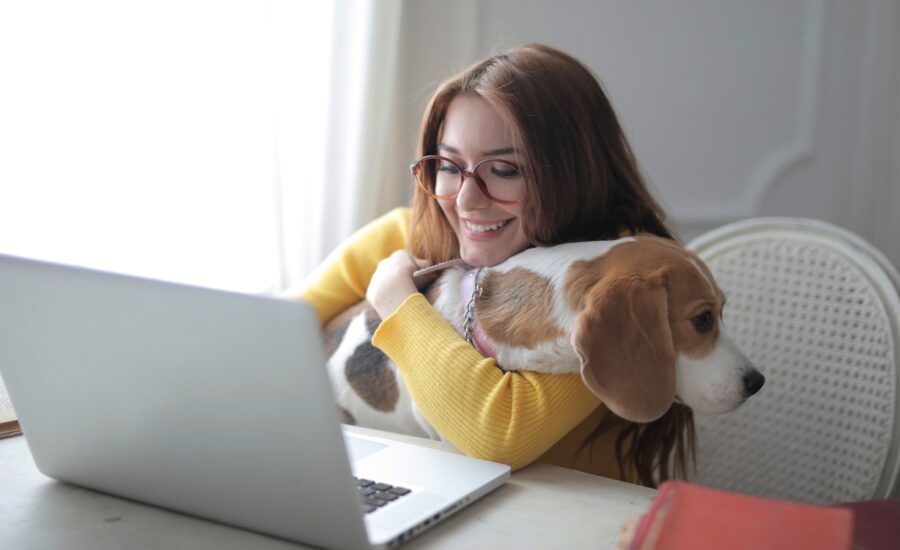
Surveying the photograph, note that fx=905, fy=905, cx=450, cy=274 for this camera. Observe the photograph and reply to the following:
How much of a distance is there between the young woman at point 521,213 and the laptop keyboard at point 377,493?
19cm

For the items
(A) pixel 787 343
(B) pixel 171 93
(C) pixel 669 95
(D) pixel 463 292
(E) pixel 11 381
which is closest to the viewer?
(E) pixel 11 381

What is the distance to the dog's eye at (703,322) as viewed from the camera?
3.64ft

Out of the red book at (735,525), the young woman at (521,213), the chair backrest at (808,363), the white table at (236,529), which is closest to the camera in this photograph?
the red book at (735,525)

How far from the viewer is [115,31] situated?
1.66 metres

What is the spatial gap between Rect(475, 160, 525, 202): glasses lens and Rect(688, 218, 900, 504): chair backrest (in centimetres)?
58

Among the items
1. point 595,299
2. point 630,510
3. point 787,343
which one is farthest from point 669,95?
point 630,510

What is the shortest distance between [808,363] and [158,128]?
4.20 feet

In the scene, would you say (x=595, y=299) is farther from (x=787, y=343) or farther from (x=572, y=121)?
(x=787, y=343)

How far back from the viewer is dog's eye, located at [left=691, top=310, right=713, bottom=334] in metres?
1.11

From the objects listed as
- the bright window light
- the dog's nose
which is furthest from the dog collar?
the bright window light

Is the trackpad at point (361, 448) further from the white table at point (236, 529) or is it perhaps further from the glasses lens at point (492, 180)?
the glasses lens at point (492, 180)

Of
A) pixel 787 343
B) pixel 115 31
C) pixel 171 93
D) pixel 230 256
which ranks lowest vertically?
pixel 787 343

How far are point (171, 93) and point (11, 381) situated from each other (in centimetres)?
92

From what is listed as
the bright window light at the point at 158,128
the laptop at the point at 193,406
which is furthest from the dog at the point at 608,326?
the bright window light at the point at 158,128
